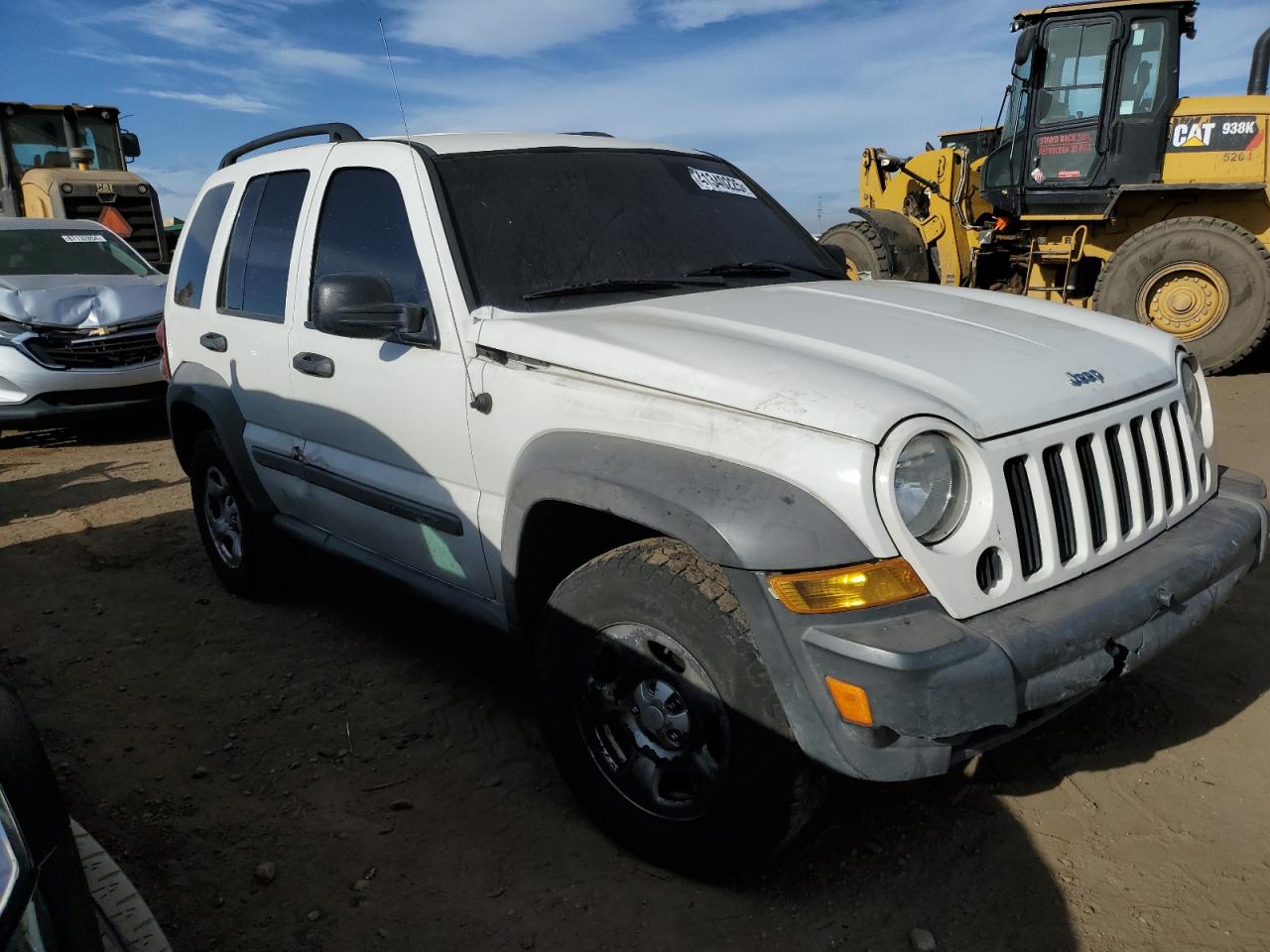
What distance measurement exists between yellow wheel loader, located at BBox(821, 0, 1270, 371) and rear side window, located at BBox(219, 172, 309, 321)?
19.1 ft

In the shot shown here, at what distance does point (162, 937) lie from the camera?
2240mm

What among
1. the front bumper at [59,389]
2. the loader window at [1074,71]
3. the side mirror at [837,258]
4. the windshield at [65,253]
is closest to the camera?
the side mirror at [837,258]

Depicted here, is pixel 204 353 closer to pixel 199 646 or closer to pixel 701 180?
pixel 199 646

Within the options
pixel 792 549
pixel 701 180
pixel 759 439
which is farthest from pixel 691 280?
pixel 792 549

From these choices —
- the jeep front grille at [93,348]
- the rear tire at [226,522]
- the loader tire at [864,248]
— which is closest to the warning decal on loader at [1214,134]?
the loader tire at [864,248]

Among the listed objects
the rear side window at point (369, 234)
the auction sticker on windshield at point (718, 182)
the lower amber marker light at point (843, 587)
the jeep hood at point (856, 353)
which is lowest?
the lower amber marker light at point (843, 587)

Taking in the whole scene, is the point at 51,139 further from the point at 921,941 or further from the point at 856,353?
the point at 921,941

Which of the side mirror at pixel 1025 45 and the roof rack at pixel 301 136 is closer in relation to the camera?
the roof rack at pixel 301 136

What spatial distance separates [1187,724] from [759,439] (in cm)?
195

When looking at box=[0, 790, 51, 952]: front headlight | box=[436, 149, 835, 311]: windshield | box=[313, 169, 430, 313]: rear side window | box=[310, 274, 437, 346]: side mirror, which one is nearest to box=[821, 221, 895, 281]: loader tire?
box=[436, 149, 835, 311]: windshield

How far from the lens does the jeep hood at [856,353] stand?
2225 mm

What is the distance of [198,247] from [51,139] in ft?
40.7

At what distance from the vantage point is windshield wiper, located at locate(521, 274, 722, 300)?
3006mm

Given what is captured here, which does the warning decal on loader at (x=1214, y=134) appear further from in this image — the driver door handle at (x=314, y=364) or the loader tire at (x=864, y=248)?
the driver door handle at (x=314, y=364)
